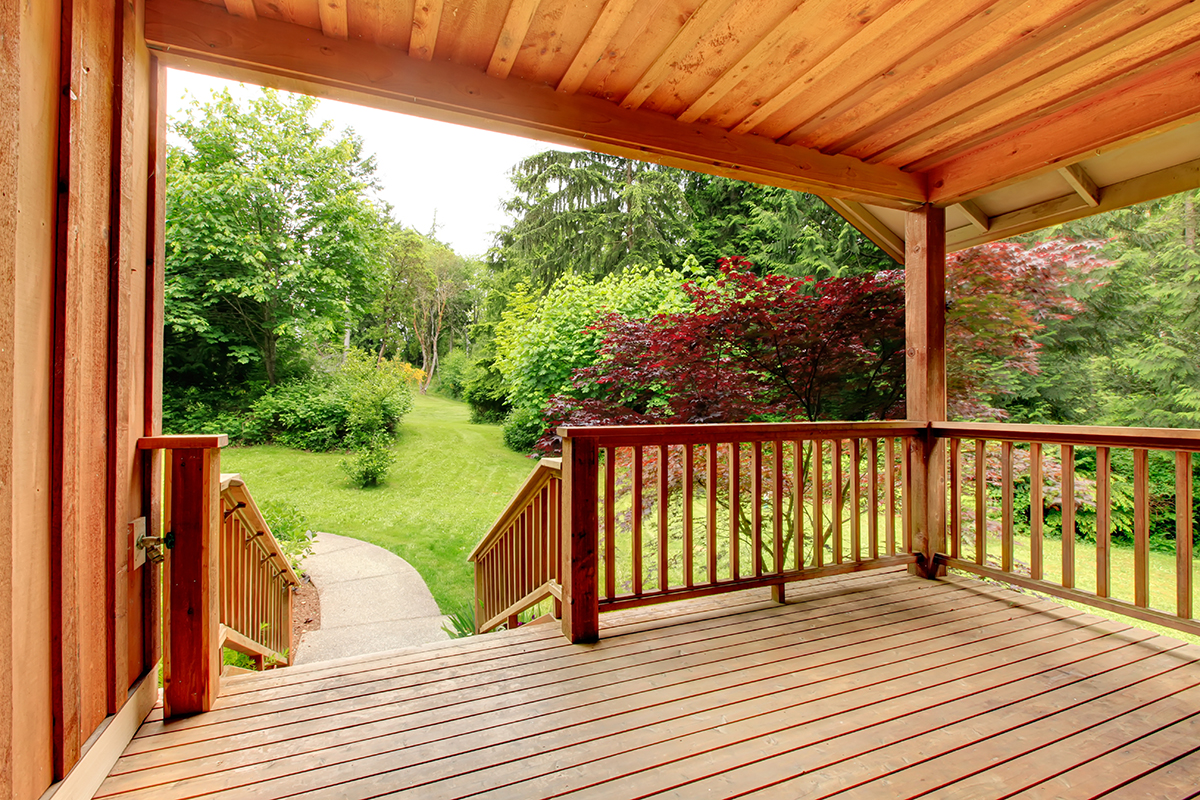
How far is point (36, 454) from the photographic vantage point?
1.12 m

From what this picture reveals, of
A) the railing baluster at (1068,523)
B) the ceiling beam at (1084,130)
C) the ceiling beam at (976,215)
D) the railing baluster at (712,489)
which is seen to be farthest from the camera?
the ceiling beam at (976,215)

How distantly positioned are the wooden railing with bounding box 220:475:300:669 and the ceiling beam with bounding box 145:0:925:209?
1471mm

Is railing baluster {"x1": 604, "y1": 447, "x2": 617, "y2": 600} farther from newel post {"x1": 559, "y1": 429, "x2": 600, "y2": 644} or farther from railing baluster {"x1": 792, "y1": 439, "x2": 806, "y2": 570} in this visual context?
railing baluster {"x1": 792, "y1": 439, "x2": 806, "y2": 570}

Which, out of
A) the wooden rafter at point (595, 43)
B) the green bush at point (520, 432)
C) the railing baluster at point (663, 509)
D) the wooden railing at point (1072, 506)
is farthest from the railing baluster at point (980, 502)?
the green bush at point (520, 432)

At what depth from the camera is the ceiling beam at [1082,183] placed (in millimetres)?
2690

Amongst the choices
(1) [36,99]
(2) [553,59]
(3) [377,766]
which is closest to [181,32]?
(1) [36,99]

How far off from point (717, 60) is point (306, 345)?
10.2 metres

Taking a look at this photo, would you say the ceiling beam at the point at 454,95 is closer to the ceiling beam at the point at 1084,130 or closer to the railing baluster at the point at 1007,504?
A: the ceiling beam at the point at 1084,130

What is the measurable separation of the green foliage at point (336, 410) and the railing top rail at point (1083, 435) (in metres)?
8.30

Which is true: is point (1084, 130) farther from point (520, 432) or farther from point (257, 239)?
point (257, 239)

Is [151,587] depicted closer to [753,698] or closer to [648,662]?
[648,662]

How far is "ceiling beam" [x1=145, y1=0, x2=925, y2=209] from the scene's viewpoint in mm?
1719

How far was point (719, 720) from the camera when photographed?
5.39 feet

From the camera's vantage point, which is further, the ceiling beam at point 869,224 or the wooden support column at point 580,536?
the ceiling beam at point 869,224
